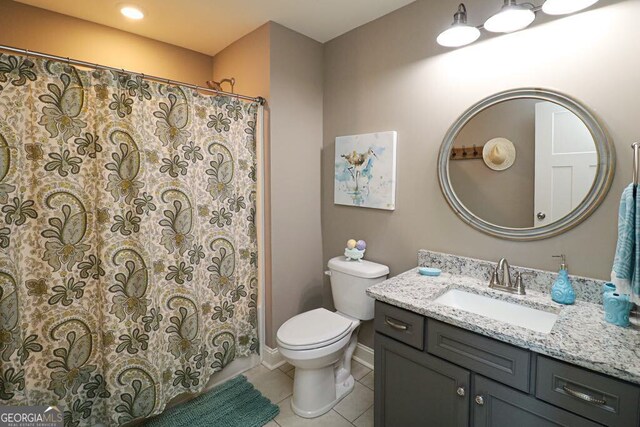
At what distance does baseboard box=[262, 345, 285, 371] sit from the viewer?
7.63 feet

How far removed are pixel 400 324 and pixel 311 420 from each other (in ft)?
2.96

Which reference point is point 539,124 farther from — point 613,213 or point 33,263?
point 33,263

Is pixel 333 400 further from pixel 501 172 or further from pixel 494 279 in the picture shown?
pixel 501 172

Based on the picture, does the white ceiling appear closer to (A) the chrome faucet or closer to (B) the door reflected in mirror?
(B) the door reflected in mirror

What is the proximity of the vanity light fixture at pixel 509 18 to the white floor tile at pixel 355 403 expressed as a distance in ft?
7.09

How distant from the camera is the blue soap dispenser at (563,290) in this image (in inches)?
54.1

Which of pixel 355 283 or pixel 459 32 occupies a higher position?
pixel 459 32

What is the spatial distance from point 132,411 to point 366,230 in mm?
1804

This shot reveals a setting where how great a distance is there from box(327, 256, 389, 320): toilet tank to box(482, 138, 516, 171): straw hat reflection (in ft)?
3.01

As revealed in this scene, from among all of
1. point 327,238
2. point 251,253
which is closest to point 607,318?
point 327,238

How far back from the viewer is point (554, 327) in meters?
1.17

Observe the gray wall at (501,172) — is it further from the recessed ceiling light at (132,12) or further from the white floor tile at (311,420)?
the recessed ceiling light at (132,12)
